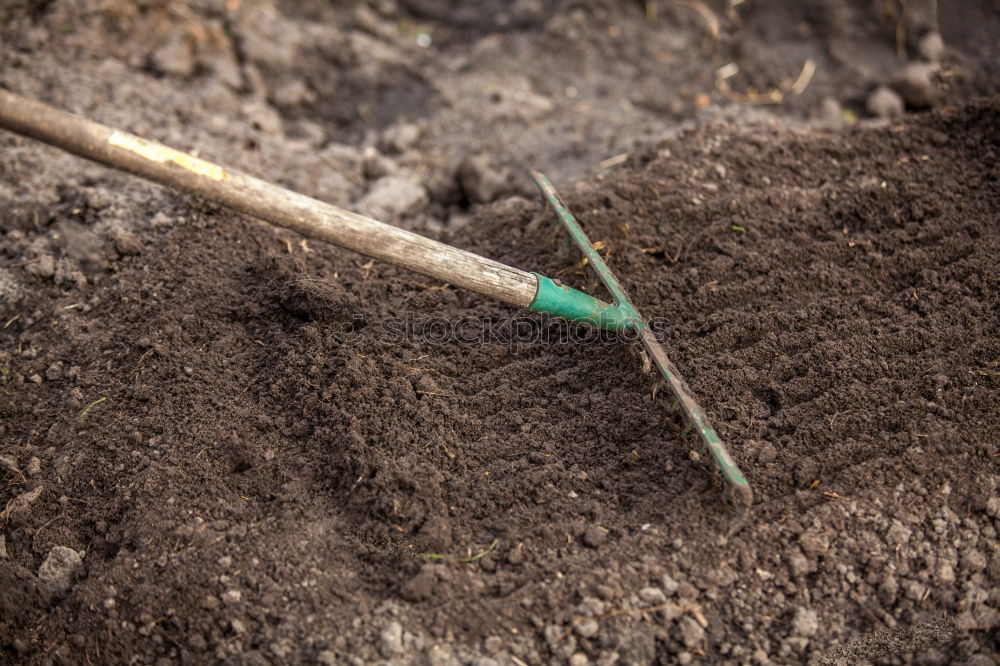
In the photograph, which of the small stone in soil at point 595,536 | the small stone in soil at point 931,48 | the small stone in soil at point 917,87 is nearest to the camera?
the small stone in soil at point 595,536

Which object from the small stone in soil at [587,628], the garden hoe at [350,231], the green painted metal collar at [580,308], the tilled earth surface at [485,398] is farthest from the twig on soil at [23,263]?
the small stone in soil at [587,628]

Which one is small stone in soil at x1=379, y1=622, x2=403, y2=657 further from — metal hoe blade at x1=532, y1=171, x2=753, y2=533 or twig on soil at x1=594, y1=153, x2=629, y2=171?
twig on soil at x1=594, y1=153, x2=629, y2=171

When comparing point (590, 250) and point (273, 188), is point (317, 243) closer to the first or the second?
point (273, 188)

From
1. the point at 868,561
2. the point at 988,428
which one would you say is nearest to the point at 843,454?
the point at 868,561

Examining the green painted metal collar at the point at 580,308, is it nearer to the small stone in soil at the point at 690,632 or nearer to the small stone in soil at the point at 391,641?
the small stone in soil at the point at 690,632

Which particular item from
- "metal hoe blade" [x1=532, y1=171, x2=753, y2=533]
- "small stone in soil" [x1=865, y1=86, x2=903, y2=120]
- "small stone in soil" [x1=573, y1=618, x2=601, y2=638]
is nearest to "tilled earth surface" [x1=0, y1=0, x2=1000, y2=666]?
"small stone in soil" [x1=573, y1=618, x2=601, y2=638]

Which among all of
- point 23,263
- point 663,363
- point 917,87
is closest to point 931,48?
point 917,87

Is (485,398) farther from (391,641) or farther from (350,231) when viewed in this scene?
(391,641)

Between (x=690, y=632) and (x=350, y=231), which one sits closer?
(x=690, y=632)
